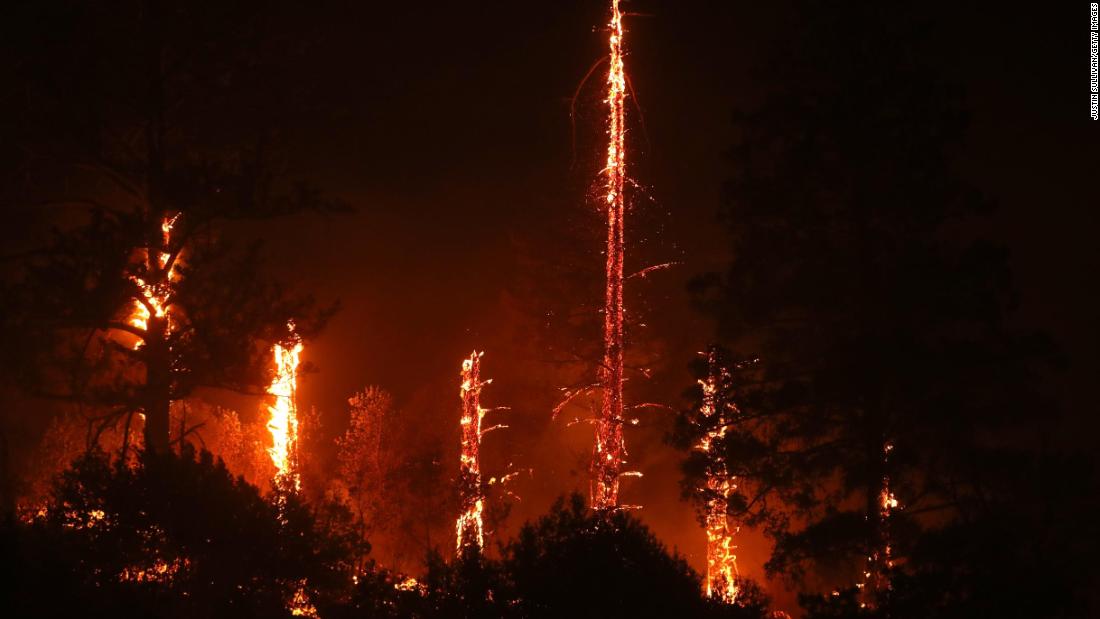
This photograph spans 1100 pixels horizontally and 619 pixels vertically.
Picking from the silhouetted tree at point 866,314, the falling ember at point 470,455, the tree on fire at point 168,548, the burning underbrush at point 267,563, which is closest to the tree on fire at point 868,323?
the silhouetted tree at point 866,314

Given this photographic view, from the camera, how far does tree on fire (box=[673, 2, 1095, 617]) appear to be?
14.0 m

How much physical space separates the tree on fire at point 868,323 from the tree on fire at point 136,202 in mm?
6738

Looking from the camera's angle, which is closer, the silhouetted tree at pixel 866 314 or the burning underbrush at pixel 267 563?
the burning underbrush at pixel 267 563

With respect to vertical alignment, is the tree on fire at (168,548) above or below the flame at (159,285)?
below

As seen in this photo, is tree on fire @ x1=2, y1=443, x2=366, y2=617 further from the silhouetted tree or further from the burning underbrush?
the silhouetted tree

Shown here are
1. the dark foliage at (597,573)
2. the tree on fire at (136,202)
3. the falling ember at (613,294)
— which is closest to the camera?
the dark foliage at (597,573)

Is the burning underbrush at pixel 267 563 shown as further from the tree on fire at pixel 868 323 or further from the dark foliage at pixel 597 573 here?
the tree on fire at pixel 868 323

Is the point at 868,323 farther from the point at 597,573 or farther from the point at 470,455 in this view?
the point at 470,455

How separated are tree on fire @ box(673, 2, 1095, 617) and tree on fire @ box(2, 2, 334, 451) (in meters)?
6.74

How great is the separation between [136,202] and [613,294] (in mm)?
9190

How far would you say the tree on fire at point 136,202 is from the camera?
12898 millimetres

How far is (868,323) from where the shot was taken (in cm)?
1428

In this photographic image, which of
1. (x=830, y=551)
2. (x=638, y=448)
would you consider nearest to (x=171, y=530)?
(x=830, y=551)

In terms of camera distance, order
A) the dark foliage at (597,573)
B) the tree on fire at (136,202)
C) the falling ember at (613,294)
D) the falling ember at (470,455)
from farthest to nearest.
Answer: the falling ember at (470,455) → the falling ember at (613,294) → the tree on fire at (136,202) → the dark foliage at (597,573)
